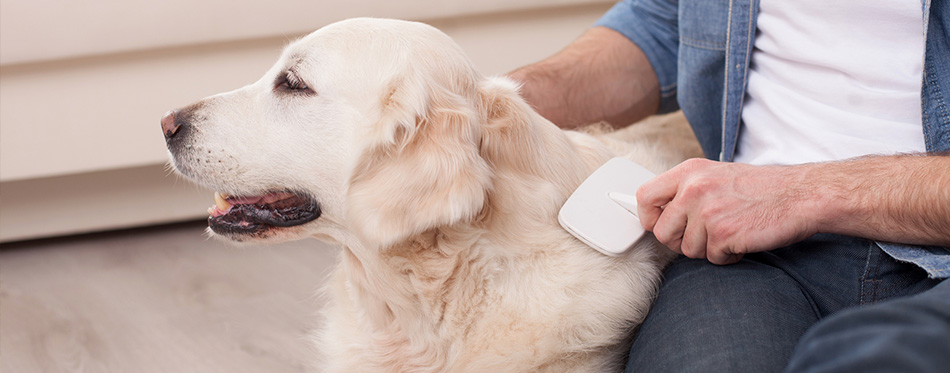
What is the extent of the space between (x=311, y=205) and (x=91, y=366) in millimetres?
814

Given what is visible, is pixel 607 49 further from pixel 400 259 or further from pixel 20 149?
pixel 20 149

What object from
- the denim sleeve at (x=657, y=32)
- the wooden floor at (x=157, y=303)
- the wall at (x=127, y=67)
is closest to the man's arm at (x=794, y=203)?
the denim sleeve at (x=657, y=32)

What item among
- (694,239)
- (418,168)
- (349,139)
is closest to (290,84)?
(349,139)

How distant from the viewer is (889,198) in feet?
2.52

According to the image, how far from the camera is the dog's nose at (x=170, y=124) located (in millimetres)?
967

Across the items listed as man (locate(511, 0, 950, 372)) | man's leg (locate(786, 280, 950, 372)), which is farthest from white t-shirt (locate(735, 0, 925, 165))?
man's leg (locate(786, 280, 950, 372))

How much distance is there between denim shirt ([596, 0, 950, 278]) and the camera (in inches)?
34.2

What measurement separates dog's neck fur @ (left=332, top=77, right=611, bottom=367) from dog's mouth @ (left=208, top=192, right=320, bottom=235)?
94 millimetres

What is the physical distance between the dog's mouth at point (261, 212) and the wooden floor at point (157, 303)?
→ 49 cm

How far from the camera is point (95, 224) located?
1.96 metres

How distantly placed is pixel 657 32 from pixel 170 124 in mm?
954

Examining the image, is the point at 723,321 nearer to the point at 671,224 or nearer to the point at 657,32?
the point at 671,224

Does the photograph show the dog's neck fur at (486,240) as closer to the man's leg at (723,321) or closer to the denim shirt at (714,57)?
the man's leg at (723,321)

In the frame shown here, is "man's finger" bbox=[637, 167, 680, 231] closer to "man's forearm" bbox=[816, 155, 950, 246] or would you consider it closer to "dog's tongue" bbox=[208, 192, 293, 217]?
"man's forearm" bbox=[816, 155, 950, 246]
